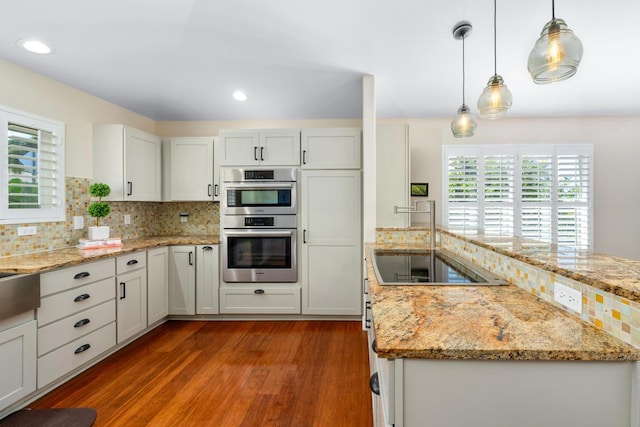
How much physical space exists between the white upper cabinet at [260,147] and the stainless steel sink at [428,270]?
1.52 metres

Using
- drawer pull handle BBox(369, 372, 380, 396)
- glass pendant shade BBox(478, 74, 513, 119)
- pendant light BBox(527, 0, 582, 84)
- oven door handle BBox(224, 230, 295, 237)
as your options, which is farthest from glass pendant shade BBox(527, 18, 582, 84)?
oven door handle BBox(224, 230, 295, 237)

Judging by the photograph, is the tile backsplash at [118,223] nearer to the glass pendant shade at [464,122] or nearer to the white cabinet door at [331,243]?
the white cabinet door at [331,243]

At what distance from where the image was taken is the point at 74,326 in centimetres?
224

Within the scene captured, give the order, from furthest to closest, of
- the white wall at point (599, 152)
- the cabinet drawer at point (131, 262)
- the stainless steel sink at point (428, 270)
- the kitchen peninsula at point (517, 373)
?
the white wall at point (599, 152) < the cabinet drawer at point (131, 262) < the stainless steel sink at point (428, 270) < the kitchen peninsula at point (517, 373)

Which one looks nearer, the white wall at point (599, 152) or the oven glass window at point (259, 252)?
the oven glass window at point (259, 252)

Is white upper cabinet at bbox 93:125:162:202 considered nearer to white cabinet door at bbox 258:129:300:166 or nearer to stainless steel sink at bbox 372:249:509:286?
white cabinet door at bbox 258:129:300:166

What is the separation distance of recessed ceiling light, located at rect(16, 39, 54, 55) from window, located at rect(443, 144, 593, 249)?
4058 mm

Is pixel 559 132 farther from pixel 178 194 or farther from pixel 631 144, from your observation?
pixel 178 194

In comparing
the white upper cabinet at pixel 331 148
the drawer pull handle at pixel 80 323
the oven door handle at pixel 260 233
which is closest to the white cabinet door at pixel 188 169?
the oven door handle at pixel 260 233

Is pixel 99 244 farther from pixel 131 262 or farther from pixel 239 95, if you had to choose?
pixel 239 95

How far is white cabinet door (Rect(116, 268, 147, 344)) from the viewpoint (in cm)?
269

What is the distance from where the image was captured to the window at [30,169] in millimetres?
2354

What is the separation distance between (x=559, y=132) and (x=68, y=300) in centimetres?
534

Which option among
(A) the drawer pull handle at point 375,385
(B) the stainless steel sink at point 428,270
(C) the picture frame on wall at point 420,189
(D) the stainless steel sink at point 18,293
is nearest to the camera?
(A) the drawer pull handle at point 375,385
